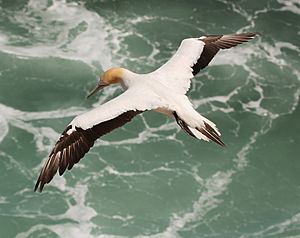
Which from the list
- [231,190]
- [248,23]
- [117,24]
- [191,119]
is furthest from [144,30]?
[191,119]

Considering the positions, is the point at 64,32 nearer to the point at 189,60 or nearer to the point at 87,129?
the point at 189,60

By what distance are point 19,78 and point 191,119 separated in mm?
11659

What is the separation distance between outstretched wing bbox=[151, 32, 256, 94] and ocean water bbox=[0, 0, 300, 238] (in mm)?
5495

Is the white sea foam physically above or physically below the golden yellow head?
below

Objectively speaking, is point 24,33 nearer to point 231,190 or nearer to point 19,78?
point 19,78

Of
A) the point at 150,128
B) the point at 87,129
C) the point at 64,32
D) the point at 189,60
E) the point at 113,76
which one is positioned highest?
the point at 189,60

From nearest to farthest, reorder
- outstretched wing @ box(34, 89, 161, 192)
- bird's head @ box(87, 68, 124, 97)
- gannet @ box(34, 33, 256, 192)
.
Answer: outstretched wing @ box(34, 89, 161, 192), gannet @ box(34, 33, 256, 192), bird's head @ box(87, 68, 124, 97)

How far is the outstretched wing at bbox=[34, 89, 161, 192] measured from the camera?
1201 cm

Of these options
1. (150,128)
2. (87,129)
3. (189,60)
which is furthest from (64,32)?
(87,129)

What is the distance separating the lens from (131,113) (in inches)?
504

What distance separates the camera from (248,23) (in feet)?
87.5

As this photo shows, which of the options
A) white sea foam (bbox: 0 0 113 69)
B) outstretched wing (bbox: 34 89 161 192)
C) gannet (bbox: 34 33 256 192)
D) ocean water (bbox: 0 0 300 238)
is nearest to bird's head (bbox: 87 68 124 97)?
gannet (bbox: 34 33 256 192)

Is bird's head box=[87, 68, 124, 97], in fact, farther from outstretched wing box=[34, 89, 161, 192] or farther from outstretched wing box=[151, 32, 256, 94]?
outstretched wing box=[34, 89, 161, 192]

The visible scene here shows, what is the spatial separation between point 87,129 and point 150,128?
32.3 ft
